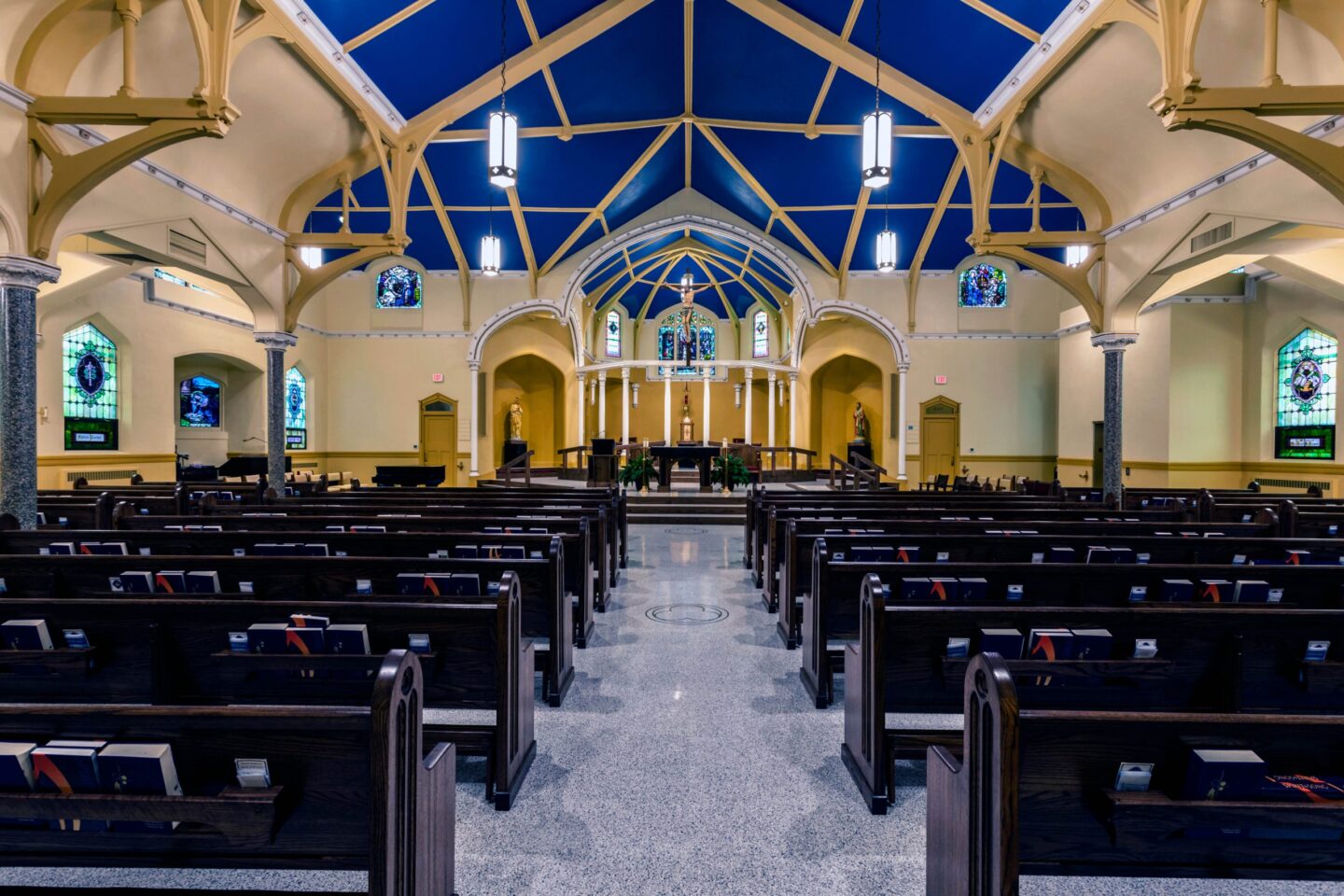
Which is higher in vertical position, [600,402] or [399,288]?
[399,288]

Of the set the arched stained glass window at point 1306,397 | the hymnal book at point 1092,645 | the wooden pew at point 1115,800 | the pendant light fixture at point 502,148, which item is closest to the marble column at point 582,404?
the pendant light fixture at point 502,148

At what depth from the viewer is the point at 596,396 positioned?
22500mm

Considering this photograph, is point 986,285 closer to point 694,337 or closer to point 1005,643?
point 694,337

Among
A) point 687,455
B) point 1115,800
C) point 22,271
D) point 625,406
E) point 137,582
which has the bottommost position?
point 1115,800

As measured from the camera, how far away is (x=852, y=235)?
1527cm

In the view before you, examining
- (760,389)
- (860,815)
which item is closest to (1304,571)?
(860,815)

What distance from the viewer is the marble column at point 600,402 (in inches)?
813

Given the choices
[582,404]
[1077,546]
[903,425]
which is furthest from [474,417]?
[1077,546]

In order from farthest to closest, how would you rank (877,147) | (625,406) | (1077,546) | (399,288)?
(625,406) → (399,288) → (877,147) → (1077,546)

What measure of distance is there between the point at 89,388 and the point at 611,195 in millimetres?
9604

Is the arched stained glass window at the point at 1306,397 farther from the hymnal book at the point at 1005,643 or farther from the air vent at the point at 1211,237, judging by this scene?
the hymnal book at the point at 1005,643

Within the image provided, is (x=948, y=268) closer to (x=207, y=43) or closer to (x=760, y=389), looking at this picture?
(x=760, y=389)

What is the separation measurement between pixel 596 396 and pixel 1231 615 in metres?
20.7

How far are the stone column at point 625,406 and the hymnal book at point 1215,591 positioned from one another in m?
17.3
